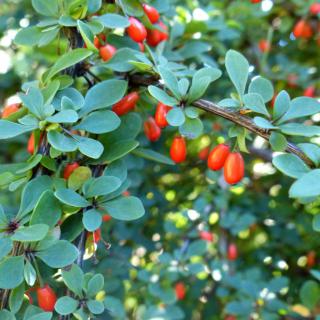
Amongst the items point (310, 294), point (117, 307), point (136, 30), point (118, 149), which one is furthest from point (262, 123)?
point (117, 307)

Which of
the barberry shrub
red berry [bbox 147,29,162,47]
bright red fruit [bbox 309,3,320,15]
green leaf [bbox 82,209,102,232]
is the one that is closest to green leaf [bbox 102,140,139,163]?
the barberry shrub

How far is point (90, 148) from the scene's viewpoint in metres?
0.90

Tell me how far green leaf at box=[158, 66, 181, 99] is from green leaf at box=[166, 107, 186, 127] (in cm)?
3

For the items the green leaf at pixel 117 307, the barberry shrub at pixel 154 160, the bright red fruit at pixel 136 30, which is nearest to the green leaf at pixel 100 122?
the barberry shrub at pixel 154 160

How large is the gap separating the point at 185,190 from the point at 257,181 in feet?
0.98

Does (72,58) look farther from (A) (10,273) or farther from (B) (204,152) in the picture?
(B) (204,152)

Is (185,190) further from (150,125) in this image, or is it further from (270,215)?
(150,125)

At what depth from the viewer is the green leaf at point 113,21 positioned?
1029mm

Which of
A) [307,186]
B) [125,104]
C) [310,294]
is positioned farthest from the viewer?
[310,294]

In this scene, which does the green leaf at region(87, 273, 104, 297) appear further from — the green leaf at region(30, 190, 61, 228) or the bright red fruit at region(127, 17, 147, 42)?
the bright red fruit at region(127, 17, 147, 42)

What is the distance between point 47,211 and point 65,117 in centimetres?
14

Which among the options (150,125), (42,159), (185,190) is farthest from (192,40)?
(42,159)

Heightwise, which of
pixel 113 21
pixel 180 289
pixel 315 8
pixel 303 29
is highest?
pixel 113 21

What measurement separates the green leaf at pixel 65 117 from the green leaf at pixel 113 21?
9.0 inches
